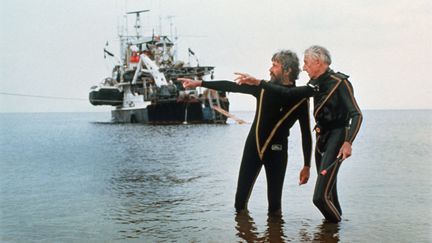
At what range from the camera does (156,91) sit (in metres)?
63.9

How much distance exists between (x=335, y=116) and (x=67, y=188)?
21.1 feet

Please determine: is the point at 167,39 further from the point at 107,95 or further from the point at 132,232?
the point at 132,232

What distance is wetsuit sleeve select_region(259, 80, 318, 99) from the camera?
4938mm

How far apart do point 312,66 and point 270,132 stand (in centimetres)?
73

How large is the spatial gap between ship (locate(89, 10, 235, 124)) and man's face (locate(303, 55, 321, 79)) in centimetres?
5416

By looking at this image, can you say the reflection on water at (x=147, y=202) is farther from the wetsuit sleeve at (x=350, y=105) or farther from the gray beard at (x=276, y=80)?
the wetsuit sleeve at (x=350, y=105)

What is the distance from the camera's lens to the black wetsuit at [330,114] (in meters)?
4.95

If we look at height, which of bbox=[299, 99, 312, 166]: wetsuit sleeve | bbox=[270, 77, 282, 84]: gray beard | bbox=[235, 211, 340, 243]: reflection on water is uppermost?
bbox=[270, 77, 282, 84]: gray beard

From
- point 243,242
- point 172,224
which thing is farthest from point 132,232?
point 243,242

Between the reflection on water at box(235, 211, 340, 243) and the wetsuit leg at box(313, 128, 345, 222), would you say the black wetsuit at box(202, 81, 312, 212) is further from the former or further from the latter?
the reflection on water at box(235, 211, 340, 243)

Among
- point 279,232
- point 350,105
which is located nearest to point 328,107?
point 350,105

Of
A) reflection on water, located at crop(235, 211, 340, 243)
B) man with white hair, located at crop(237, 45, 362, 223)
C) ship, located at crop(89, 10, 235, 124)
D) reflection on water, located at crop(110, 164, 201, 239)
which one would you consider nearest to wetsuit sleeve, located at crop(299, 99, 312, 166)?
man with white hair, located at crop(237, 45, 362, 223)

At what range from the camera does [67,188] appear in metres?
10.3

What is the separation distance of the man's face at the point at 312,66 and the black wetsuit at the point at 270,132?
0.25 metres
